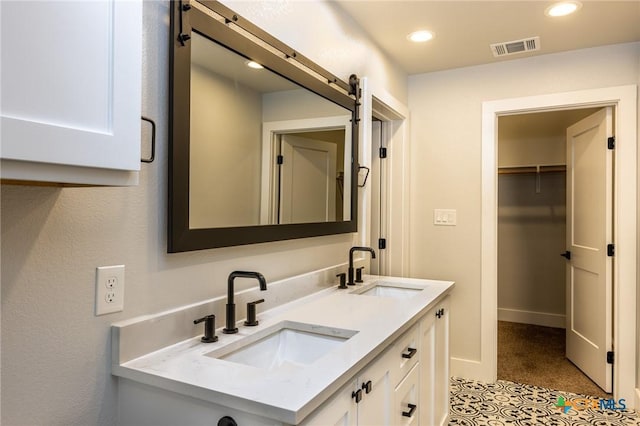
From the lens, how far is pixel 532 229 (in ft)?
15.6

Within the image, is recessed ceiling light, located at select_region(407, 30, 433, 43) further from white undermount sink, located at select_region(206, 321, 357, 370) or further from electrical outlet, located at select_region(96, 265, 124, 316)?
electrical outlet, located at select_region(96, 265, 124, 316)

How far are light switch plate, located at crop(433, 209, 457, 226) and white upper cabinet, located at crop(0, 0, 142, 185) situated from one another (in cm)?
285

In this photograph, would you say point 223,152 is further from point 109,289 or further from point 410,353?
point 410,353

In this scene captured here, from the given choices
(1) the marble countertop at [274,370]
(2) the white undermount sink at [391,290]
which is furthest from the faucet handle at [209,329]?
(2) the white undermount sink at [391,290]

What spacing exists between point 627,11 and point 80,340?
9.91 feet

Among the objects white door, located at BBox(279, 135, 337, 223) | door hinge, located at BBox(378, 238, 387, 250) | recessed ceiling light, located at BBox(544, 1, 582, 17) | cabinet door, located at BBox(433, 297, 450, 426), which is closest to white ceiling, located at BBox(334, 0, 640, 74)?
recessed ceiling light, located at BBox(544, 1, 582, 17)

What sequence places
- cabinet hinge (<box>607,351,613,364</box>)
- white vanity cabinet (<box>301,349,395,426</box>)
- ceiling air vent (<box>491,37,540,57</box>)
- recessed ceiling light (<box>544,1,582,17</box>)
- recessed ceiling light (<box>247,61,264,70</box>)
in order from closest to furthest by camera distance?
1. white vanity cabinet (<box>301,349,395,426</box>)
2. recessed ceiling light (<box>247,61,264,70</box>)
3. recessed ceiling light (<box>544,1,582,17</box>)
4. ceiling air vent (<box>491,37,540,57</box>)
5. cabinet hinge (<box>607,351,613,364</box>)

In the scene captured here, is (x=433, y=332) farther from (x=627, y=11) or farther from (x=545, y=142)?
(x=545, y=142)

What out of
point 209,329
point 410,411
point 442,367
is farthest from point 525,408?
point 209,329

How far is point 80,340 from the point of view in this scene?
1.03 meters

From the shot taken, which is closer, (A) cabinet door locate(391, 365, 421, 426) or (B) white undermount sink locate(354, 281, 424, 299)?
(A) cabinet door locate(391, 365, 421, 426)

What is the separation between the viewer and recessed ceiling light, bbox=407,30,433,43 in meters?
2.67

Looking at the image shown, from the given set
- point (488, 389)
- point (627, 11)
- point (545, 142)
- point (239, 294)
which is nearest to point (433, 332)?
point (239, 294)

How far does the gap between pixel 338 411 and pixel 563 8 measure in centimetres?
242
